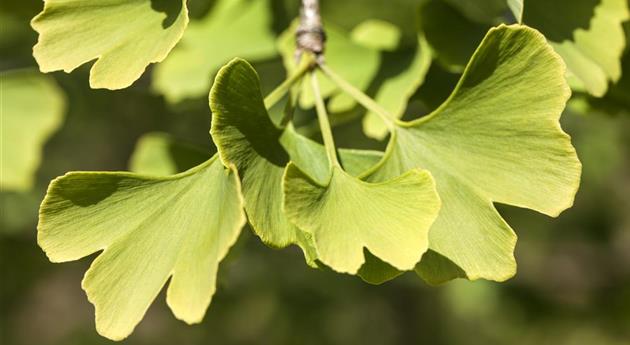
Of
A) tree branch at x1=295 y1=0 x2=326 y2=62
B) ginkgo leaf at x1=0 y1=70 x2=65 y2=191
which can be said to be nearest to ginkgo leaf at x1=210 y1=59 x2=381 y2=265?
tree branch at x1=295 y1=0 x2=326 y2=62

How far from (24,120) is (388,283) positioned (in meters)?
2.00

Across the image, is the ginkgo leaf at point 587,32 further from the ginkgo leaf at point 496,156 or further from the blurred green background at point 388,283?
the blurred green background at point 388,283

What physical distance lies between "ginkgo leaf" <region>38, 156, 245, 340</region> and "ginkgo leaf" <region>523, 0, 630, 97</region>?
0.36 metres

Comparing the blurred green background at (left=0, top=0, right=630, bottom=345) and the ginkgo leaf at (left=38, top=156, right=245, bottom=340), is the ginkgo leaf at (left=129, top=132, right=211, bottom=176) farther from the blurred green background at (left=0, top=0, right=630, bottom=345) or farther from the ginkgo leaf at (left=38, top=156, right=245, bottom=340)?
the blurred green background at (left=0, top=0, right=630, bottom=345)

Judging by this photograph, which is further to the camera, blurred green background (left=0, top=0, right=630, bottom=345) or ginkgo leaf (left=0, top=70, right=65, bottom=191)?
blurred green background (left=0, top=0, right=630, bottom=345)

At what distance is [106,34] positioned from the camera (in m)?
0.72

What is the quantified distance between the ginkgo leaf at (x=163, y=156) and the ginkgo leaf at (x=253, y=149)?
1.19 feet

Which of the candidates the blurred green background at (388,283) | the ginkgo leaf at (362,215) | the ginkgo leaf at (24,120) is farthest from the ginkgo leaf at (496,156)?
the blurred green background at (388,283)

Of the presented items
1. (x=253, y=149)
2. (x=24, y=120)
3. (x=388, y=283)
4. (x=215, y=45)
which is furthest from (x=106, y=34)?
(x=388, y=283)

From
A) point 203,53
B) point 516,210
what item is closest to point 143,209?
point 203,53

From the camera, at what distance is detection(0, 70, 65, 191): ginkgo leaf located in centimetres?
120

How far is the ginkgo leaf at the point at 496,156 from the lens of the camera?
→ 669 millimetres

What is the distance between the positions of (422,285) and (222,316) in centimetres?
74

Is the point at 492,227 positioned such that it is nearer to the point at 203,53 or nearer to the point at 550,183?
the point at 550,183
